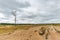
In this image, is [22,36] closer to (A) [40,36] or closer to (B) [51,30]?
(A) [40,36]

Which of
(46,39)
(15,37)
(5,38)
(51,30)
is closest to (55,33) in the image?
(51,30)

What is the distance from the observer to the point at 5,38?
12812mm

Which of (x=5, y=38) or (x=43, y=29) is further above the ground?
(x=43, y=29)

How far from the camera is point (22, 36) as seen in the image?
12.9 metres

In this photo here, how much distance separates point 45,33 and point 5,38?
12.3ft

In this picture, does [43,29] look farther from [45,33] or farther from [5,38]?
[5,38]

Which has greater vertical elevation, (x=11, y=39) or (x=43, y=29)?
(x=43, y=29)

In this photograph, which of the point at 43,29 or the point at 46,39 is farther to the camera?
the point at 43,29

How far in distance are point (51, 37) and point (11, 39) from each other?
3631mm

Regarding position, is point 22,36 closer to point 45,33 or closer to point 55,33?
point 45,33

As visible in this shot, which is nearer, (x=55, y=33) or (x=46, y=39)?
(x=46, y=39)

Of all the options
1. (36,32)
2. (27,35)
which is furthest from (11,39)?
(36,32)

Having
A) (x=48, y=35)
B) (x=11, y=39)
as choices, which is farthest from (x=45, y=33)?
(x=11, y=39)

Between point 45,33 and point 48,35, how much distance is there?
1.07 feet
